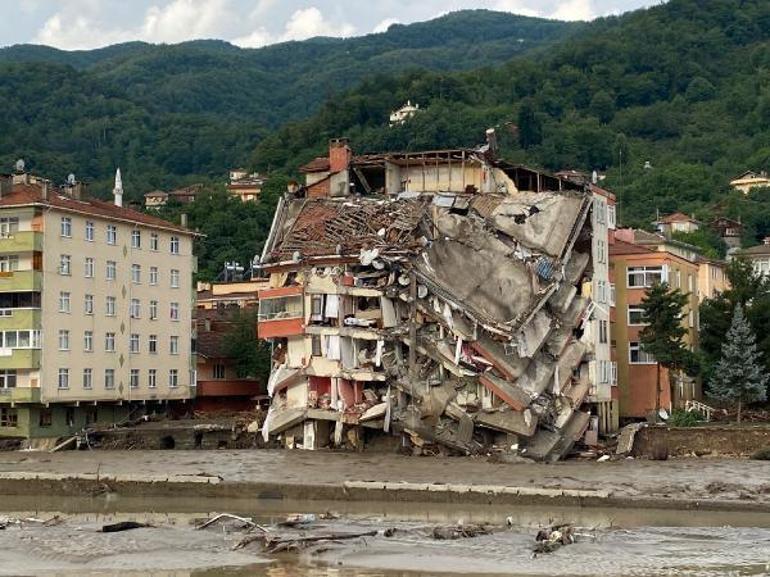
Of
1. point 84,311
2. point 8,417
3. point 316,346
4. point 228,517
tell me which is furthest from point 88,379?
point 228,517

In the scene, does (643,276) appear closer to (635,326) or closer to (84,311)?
(635,326)

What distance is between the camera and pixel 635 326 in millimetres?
82375

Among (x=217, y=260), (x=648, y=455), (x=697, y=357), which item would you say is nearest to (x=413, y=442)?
(x=648, y=455)

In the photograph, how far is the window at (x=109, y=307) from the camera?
84.9 meters

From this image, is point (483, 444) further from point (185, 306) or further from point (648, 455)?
point (185, 306)

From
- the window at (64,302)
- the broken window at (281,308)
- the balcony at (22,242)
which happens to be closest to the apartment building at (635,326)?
the broken window at (281,308)

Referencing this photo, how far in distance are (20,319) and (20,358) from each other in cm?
200

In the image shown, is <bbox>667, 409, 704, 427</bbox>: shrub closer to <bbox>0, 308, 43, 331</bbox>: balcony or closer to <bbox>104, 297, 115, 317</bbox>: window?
<bbox>104, 297, 115, 317</bbox>: window

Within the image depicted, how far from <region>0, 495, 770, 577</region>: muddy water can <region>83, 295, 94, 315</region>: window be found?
27279mm

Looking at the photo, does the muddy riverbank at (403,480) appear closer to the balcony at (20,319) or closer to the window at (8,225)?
the balcony at (20,319)

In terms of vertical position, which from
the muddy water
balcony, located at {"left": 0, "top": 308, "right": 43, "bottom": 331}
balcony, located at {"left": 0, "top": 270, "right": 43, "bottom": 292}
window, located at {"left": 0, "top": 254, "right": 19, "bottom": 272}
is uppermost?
window, located at {"left": 0, "top": 254, "right": 19, "bottom": 272}

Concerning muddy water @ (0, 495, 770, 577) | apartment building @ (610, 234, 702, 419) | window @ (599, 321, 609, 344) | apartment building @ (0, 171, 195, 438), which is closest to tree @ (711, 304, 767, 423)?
apartment building @ (610, 234, 702, 419)

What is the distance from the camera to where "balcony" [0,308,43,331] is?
259 ft

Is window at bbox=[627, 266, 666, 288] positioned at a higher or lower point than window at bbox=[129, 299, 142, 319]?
higher
